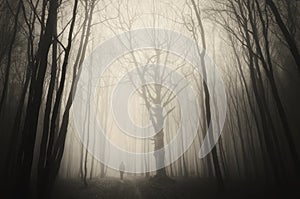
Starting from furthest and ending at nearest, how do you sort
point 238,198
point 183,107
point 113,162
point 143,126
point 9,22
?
point 113,162
point 143,126
point 183,107
point 9,22
point 238,198

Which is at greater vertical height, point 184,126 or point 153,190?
point 184,126

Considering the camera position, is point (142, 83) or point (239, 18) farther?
point (142, 83)

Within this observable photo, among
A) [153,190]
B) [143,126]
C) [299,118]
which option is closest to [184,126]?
[143,126]

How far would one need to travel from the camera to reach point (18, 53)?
1257cm

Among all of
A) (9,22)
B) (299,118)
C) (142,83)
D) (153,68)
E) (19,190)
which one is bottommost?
(19,190)

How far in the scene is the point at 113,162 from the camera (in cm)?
3800

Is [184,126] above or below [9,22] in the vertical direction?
below

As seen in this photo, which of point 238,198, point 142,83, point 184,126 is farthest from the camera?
point 184,126

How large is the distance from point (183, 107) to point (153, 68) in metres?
9.80

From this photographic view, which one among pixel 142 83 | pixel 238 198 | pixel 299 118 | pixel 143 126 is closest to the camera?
pixel 238 198

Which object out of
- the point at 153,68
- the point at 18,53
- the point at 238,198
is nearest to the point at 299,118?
the point at 153,68

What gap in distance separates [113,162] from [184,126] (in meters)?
18.6

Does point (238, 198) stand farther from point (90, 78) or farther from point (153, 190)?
point (90, 78)

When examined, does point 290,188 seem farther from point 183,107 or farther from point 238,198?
point 183,107
